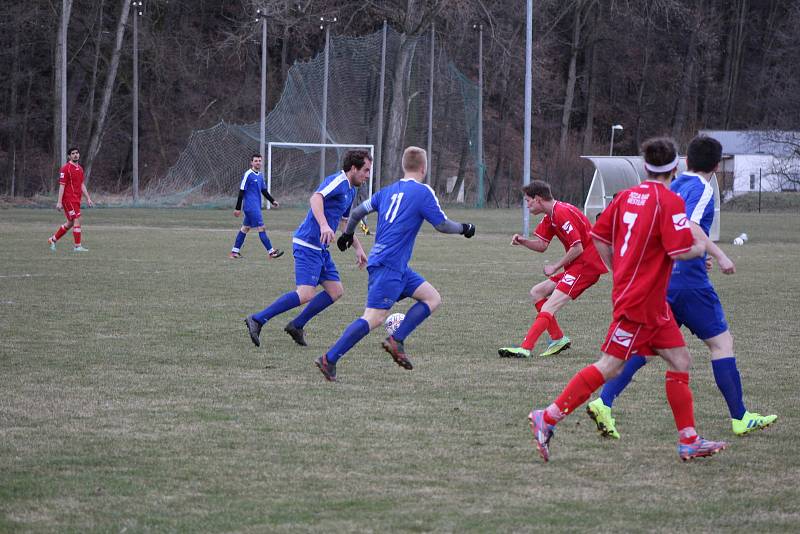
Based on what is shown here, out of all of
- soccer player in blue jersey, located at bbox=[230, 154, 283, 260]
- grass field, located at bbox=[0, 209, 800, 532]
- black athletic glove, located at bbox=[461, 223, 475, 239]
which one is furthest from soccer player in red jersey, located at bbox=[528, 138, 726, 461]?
soccer player in blue jersey, located at bbox=[230, 154, 283, 260]

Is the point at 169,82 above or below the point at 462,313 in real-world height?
above

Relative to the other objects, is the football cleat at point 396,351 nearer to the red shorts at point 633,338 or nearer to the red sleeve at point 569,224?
the red sleeve at point 569,224

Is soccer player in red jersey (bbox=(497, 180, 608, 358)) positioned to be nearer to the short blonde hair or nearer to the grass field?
the grass field

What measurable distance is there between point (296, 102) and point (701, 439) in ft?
118

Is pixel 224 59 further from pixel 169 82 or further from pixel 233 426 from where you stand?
pixel 233 426

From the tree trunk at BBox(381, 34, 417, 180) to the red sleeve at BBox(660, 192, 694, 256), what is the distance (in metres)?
36.1

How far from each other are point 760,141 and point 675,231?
40.8 meters

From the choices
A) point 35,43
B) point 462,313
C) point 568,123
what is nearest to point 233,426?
point 462,313

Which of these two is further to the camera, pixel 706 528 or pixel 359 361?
pixel 359 361

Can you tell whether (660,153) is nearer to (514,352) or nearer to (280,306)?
(514,352)

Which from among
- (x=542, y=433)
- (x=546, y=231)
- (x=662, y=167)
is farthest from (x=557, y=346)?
(x=662, y=167)

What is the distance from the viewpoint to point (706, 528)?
461cm

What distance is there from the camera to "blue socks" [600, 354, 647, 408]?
6.36m

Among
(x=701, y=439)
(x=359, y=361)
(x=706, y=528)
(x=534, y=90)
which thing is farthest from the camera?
(x=534, y=90)
